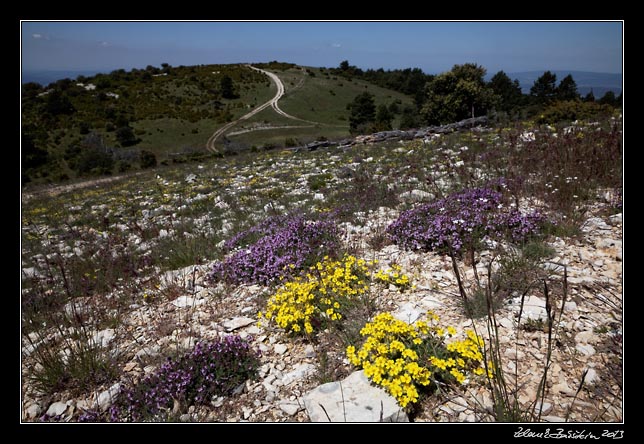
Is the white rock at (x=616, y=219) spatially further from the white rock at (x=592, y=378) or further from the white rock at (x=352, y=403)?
the white rock at (x=352, y=403)

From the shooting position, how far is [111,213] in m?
14.0

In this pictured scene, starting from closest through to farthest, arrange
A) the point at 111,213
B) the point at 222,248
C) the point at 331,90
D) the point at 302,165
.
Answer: the point at 222,248
the point at 111,213
the point at 302,165
the point at 331,90

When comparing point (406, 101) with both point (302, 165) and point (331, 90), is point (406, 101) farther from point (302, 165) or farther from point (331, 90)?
point (302, 165)

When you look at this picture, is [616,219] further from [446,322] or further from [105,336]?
[105,336]

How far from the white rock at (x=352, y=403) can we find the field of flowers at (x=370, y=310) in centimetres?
16

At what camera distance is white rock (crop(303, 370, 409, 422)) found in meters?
2.89

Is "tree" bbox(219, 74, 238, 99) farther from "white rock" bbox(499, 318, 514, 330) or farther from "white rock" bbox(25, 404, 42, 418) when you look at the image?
"white rock" bbox(499, 318, 514, 330)

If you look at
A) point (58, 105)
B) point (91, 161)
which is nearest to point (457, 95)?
point (91, 161)

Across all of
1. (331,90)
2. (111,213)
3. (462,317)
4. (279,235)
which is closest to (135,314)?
(279,235)

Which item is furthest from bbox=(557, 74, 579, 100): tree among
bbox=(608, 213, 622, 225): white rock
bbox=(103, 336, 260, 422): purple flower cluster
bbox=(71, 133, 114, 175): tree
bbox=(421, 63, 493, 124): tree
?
bbox=(103, 336, 260, 422): purple flower cluster

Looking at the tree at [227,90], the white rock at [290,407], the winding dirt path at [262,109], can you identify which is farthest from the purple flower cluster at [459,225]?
the tree at [227,90]

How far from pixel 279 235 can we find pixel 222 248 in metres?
1.55

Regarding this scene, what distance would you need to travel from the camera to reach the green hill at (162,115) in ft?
162

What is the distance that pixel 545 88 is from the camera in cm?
9044
